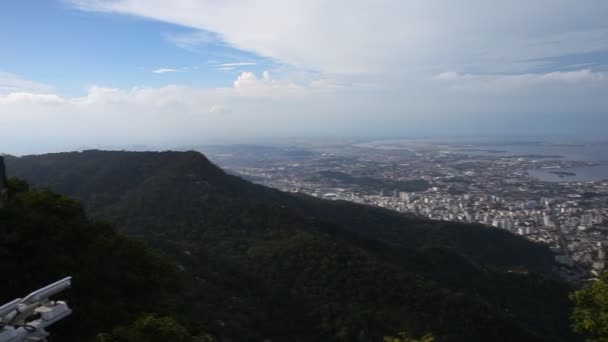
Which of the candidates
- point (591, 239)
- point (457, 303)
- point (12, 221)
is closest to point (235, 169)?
point (591, 239)

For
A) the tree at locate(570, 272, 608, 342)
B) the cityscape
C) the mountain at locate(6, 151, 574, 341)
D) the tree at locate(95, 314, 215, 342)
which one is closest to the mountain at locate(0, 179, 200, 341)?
the tree at locate(95, 314, 215, 342)

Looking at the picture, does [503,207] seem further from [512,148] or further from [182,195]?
[512,148]

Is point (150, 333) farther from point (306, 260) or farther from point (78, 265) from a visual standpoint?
point (306, 260)

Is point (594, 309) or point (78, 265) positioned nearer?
point (594, 309)

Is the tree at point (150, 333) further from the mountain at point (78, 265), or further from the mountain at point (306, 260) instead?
the mountain at point (306, 260)

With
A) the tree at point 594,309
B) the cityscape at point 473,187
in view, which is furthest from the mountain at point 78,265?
the cityscape at point 473,187

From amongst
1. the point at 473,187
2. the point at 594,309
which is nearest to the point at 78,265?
the point at 594,309

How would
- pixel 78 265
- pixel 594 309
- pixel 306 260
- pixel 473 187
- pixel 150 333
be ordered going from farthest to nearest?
pixel 473 187
pixel 306 260
pixel 78 265
pixel 594 309
pixel 150 333
